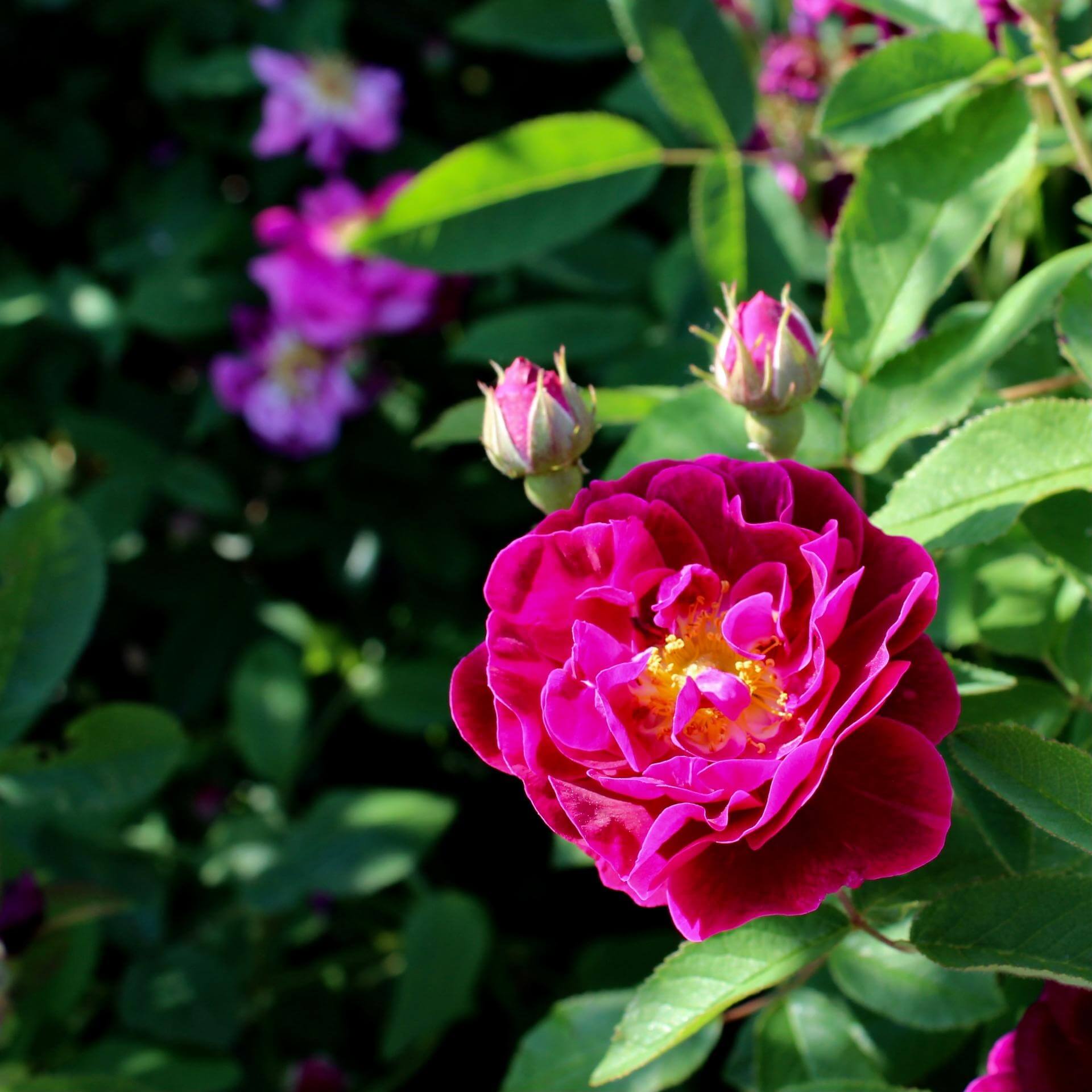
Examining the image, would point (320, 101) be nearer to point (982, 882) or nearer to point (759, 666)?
point (759, 666)

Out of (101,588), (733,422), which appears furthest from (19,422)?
(733,422)

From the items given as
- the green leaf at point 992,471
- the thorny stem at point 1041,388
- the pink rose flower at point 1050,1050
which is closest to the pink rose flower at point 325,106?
the thorny stem at point 1041,388

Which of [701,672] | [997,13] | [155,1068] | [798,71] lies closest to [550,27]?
[798,71]

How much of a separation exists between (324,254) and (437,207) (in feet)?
1.53

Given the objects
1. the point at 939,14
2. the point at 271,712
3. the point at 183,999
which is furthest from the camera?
the point at 271,712

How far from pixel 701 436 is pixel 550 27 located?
96cm

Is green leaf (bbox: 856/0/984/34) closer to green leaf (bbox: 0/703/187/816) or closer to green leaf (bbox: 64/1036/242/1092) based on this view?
green leaf (bbox: 0/703/187/816)

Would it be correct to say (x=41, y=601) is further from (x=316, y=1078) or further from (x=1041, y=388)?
(x=1041, y=388)

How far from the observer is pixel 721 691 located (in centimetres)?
75

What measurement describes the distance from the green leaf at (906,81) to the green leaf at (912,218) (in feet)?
0.05

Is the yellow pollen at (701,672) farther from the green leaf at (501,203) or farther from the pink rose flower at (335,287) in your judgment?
the pink rose flower at (335,287)

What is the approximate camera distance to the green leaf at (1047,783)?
668mm

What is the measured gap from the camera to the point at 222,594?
1981mm

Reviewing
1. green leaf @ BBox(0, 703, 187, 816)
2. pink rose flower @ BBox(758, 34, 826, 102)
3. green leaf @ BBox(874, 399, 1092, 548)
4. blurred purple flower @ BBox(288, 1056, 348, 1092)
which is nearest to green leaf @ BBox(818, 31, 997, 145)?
green leaf @ BBox(874, 399, 1092, 548)
